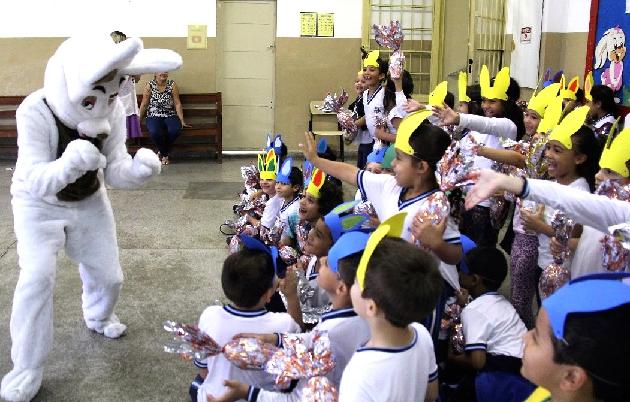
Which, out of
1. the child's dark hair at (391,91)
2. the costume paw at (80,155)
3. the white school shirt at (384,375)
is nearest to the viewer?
the white school shirt at (384,375)

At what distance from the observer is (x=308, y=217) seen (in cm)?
346

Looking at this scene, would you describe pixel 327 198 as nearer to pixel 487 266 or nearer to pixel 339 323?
pixel 487 266

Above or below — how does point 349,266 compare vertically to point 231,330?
above

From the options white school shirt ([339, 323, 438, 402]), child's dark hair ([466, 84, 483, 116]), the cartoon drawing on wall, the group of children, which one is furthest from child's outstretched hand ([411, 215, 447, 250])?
the cartoon drawing on wall

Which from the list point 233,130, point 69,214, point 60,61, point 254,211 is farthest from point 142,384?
point 233,130

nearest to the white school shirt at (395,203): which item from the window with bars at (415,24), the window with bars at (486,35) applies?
the window with bars at (486,35)

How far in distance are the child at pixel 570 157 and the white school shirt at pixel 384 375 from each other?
1.36 meters

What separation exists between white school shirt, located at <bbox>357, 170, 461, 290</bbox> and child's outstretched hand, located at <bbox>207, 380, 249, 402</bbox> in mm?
793

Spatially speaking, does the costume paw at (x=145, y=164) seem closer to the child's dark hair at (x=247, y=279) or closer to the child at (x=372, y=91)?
the child's dark hair at (x=247, y=279)

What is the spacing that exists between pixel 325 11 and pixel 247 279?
7406 mm

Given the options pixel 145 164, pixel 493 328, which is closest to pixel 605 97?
pixel 493 328

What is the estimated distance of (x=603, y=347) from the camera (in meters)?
1.15

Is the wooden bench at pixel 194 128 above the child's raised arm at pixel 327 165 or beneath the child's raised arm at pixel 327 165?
beneath

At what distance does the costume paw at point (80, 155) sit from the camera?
2.61 metres
